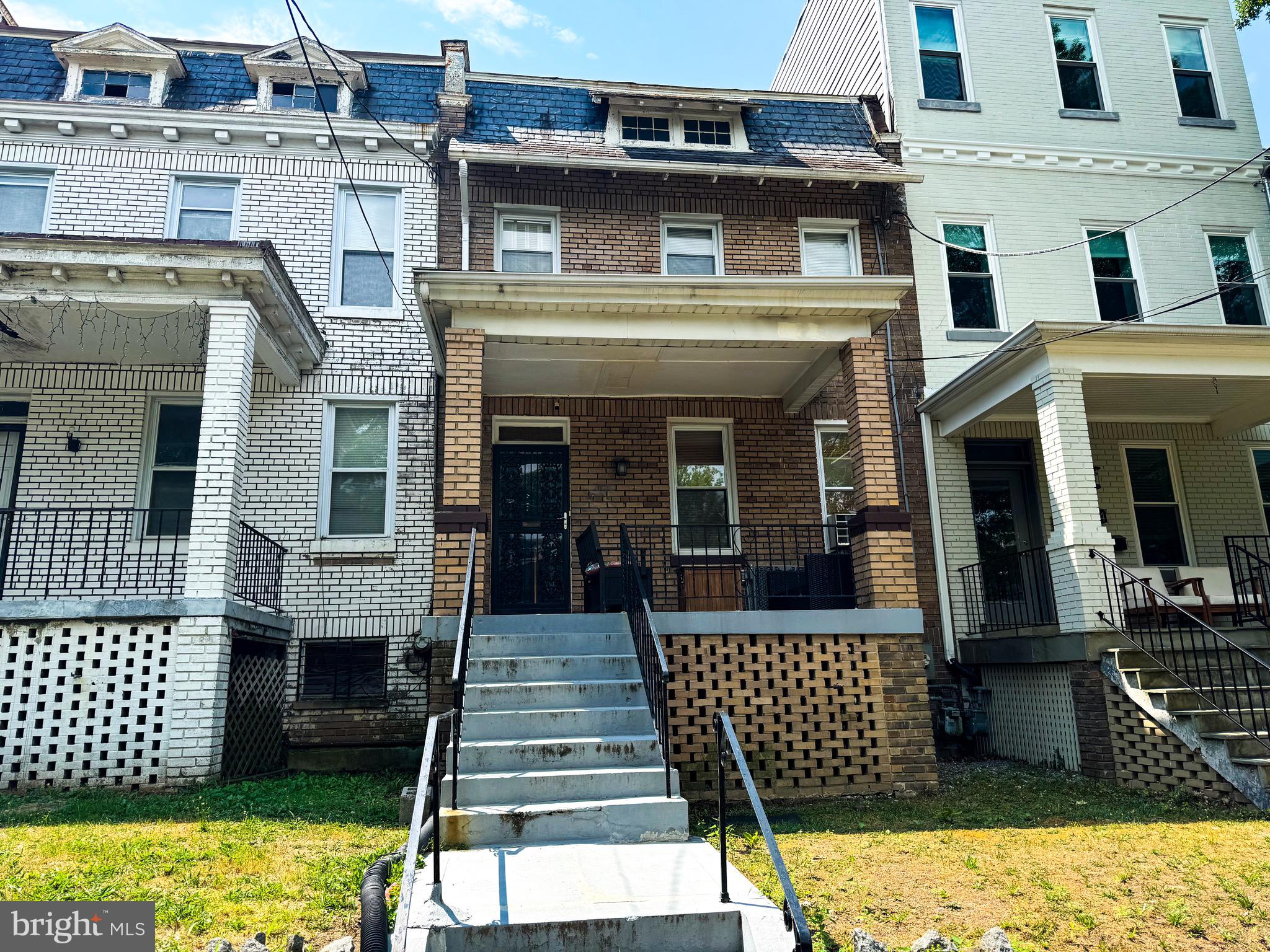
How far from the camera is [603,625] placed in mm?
7836

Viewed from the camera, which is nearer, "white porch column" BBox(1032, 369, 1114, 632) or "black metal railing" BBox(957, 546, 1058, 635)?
"white porch column" BBox(1032, 369, 1114, 632)

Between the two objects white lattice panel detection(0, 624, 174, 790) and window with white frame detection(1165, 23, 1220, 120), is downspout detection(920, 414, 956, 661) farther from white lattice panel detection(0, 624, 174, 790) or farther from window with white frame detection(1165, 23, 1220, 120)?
white lattice panel detection(0, 624, 174, 790)

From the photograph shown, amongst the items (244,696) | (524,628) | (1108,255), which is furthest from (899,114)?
(244,696)

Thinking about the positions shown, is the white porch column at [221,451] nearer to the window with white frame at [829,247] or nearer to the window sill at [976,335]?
the window with white frame at [829,247]

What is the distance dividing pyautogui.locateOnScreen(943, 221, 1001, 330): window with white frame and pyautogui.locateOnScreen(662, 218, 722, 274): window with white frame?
322 centimetres

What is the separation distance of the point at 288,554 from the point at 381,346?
278 cm

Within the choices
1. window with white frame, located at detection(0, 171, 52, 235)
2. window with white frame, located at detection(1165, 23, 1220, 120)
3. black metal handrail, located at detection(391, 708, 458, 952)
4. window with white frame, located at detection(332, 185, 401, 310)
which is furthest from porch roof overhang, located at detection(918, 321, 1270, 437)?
window with white frame, located at detection(0, 171, 52, 235)

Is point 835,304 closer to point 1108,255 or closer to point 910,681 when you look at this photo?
point 910,681

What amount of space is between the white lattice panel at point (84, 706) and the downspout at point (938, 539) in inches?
334

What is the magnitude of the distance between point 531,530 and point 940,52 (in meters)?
9.49

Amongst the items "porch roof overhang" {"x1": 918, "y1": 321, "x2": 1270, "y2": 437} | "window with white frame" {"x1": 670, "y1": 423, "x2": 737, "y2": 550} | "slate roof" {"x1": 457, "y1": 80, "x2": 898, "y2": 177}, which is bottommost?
"window with white frame" {"x1": 670, "y1": 423, "x2": 737, "y2": 550}

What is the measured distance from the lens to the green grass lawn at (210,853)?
4.45m

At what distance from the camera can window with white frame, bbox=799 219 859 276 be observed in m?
12.3

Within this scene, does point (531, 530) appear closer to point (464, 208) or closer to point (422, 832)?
point (464, 208)
